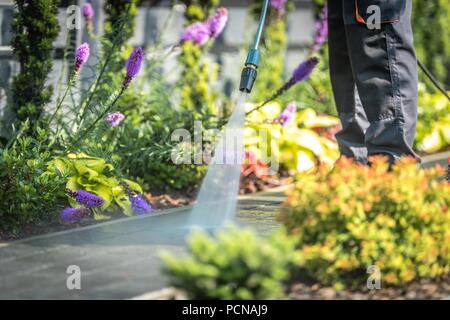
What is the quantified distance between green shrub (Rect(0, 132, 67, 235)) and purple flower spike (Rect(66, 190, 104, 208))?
7 centimetres

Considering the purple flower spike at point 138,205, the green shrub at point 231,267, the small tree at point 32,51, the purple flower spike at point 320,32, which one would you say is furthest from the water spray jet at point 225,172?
the purple flower spike at point 320,32

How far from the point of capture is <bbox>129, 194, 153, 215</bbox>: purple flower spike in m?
4.83

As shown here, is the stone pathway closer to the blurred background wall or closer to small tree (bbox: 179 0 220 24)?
the blurred background wall

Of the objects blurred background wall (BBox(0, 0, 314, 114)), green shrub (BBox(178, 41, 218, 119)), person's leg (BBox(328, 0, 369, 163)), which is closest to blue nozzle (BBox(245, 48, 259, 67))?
person's leg (BBox(328, 0, 369, 163))

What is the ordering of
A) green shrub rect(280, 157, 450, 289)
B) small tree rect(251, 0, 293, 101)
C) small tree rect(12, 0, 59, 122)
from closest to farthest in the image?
green shrub rect(280, 157, 450, 289) < small tree rect(12, 0, 59, 122) < small tree rect(251, 0, 293, 101)

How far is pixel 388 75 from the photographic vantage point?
455 cm

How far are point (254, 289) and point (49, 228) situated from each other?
1.92 m

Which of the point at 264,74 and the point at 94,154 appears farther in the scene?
the point at 264,74

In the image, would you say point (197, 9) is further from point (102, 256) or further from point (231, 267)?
point (231, 267)

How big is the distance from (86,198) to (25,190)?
1.09 ft

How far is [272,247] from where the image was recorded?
112 inches
